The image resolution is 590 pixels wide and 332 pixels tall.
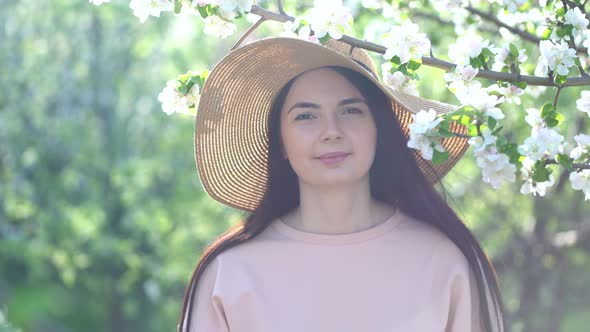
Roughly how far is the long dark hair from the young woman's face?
0.14 ft

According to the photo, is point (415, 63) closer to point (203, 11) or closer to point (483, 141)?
point (483, 141)

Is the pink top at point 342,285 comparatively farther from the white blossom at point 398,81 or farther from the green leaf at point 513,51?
the green leaf at point 513,51

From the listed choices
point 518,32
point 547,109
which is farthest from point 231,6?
point 518,32

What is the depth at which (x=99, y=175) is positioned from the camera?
405 inches

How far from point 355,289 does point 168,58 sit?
8.10 m

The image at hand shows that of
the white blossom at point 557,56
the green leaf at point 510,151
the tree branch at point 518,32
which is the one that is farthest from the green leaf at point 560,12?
the tree branch at point 518,32

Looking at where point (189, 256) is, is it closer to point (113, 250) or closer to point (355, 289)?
point (113, 250)

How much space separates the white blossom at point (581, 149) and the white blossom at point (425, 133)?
29 cm

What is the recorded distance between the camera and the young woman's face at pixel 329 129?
2.89 meters

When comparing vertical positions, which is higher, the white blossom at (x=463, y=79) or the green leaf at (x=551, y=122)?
the white blossom at (x=463, y=79)

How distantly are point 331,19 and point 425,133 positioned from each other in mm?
365

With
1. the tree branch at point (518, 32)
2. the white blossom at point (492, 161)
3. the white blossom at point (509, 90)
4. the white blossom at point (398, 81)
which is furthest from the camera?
the tree branch at point (518, 32)

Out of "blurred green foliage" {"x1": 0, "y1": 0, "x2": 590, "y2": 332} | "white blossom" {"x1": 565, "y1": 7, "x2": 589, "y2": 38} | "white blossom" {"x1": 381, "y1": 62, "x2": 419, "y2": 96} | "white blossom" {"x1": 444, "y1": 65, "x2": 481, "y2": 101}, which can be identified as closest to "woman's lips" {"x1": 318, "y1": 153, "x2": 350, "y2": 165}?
"white blossom" {"x1": 381, "y1": 62, "x2": 419, "y2": 96}

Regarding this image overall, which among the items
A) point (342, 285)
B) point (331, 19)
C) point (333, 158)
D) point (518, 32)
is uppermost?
point (518, 32)
